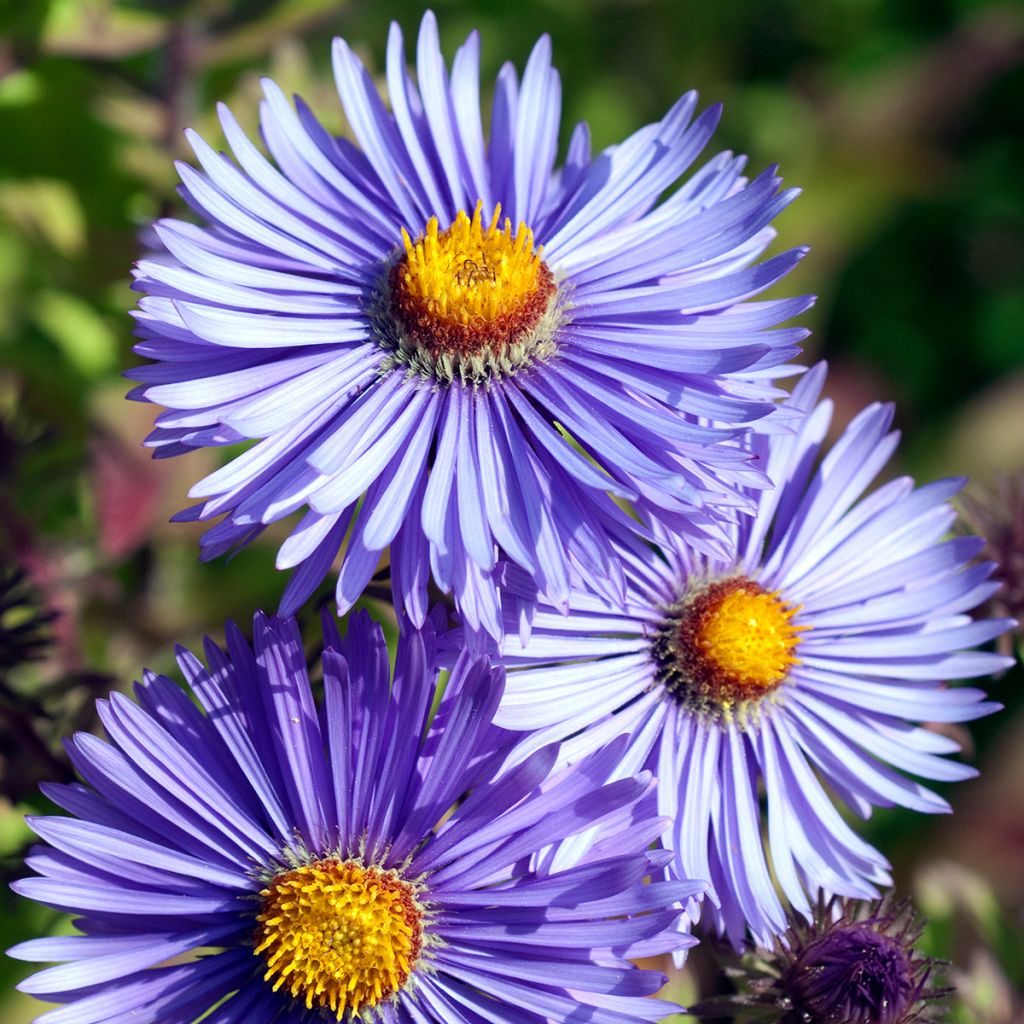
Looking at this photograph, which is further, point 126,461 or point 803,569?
point 126,461

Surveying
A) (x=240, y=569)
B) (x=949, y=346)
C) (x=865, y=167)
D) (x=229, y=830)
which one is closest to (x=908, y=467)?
(x=949, y=346)

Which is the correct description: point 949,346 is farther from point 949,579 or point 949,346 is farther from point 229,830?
point 229,830

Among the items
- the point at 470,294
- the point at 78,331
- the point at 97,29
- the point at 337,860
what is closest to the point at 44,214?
the point at 78,331

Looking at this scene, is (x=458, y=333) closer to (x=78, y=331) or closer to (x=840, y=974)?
(x=840, y=974)

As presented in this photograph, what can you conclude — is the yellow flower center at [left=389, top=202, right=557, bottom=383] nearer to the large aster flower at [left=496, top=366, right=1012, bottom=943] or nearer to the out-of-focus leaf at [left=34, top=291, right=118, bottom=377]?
the large aster flower at [left=496, top=366, right=1012, bottom=943]

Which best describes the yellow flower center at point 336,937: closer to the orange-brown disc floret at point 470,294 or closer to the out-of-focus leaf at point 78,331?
the orange-brown disc floret at point 470,294
